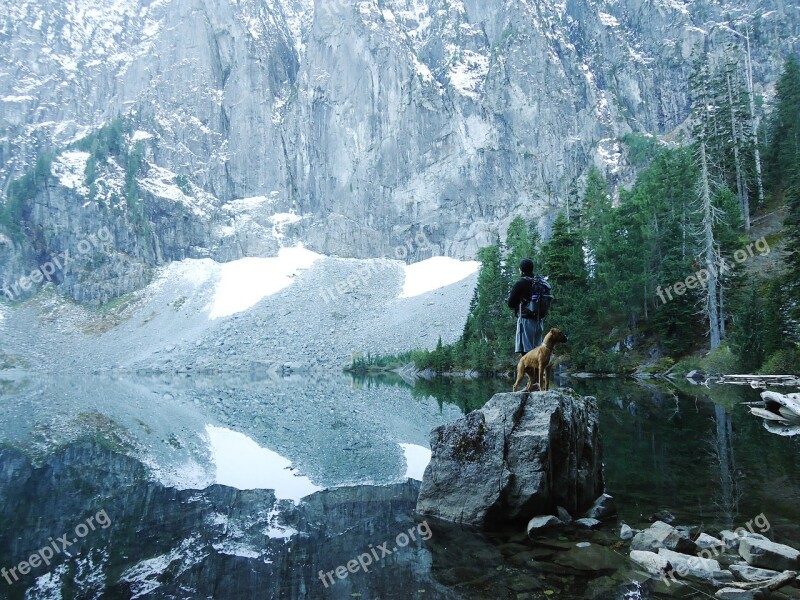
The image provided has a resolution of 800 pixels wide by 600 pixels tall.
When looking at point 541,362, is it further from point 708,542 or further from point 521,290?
point 708,542

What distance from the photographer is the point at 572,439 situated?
937cm

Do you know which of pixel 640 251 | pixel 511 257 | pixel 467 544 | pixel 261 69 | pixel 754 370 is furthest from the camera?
pixel 261 69

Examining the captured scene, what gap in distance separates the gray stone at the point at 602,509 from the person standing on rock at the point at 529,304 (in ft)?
10.5

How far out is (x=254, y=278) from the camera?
12712 centimetres

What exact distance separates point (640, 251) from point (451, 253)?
100.0m

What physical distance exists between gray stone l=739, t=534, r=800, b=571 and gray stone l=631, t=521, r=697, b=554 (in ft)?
2.00

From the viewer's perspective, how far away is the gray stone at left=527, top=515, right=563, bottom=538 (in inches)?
311

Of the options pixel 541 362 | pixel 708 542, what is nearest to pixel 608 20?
pixel 541 362

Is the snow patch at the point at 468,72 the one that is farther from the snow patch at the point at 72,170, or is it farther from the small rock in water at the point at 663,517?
the small rock in water at the point at 663,517

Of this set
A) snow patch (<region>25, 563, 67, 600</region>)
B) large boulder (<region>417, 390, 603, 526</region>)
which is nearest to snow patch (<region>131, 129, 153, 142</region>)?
snow patch (<region>25, 563, 67, 600</region>)

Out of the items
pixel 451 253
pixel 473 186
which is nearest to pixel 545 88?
pixel 473 186

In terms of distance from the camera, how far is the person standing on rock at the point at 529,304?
10352 millimetres

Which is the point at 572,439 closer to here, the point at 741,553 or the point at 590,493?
the point at 590,493

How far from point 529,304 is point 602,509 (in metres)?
3.99
